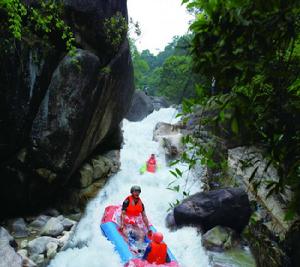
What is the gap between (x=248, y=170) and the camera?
36.5 ft

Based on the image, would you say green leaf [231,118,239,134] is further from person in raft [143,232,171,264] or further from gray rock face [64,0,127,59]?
gray rock face [64,0,127,59]

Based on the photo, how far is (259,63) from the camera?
1679mm

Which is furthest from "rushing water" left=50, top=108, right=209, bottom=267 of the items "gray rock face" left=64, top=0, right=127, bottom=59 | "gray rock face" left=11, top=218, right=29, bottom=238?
"gray rock face" left=64, top=0, right=127, bottom=59

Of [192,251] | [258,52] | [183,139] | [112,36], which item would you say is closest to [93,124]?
[112,36]

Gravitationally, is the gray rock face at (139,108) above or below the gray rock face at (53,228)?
above

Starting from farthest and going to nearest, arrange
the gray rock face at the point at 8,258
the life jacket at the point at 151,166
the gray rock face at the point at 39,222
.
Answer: the life jacket at the point at 151,166 < the gray rock face at the point at 39,222 < the gray rock face at the point at 8,258

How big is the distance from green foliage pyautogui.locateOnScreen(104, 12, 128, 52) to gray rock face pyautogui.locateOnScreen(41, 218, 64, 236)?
5044mm

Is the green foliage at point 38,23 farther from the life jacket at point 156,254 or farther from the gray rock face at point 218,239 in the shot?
the gray rock face at point 218,239

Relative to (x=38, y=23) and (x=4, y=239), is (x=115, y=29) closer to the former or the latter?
(x=38, y=23)

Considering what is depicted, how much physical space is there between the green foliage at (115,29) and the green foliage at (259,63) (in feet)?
25.9

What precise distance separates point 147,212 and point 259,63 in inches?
343

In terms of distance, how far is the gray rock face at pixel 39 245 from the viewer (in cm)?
710

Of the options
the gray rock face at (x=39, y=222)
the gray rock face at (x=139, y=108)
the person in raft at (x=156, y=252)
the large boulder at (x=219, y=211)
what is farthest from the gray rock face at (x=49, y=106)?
the gray rock face at (x=139, y=108)

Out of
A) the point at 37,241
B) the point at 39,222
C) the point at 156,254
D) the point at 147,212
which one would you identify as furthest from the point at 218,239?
the point at 39,222
